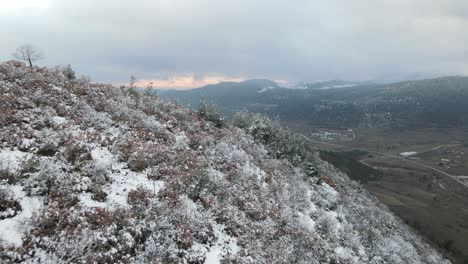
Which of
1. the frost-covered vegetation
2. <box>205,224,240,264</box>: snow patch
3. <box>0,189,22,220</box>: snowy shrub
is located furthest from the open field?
<box>0,189,22,220</box>: snowy shrub

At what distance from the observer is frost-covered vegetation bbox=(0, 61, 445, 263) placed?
383 inches

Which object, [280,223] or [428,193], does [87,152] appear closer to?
[280,223]

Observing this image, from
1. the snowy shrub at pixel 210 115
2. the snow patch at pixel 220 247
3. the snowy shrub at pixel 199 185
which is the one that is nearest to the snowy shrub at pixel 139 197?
the snowy shrub at pixel 199 185

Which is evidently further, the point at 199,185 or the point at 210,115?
the point at 210,115

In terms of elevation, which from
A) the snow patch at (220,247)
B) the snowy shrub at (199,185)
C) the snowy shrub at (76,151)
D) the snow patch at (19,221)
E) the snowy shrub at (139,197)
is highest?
the snowy shrub at (76,151)

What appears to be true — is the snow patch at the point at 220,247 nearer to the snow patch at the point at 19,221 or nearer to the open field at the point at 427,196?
the snow patch at the point at 19,221

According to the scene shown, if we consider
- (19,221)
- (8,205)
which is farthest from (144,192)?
(8,205)

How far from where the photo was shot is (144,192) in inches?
488

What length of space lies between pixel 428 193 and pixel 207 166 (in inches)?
6527

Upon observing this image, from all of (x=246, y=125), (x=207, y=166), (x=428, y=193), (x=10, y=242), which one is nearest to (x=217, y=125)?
(x=246, y=125)

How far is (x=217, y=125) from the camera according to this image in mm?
26344

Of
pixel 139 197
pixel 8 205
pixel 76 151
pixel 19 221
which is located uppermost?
pixel 76 151

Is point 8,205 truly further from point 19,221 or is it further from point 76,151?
point 76,151

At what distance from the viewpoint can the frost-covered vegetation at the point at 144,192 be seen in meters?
9.73
